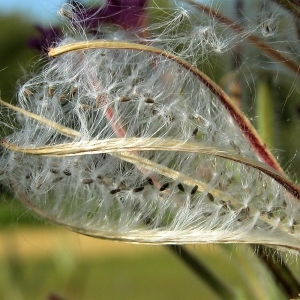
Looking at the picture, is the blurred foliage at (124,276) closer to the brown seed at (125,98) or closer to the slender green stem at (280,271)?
the slender green stem at (280,271)

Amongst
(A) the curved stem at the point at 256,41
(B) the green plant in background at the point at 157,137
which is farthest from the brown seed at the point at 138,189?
(A) the curved stem at the point at 256,41

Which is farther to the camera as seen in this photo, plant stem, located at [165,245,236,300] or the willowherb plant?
plant stem, located at [165,245,236,300]

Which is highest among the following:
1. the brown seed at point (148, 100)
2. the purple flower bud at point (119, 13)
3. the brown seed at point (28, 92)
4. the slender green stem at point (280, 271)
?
the purple flower bud at point (119, 13)

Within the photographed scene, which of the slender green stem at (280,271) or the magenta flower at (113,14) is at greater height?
the magenta flower at (113,14)

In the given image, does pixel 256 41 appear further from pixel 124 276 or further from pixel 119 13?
Answer: pixel 124 276

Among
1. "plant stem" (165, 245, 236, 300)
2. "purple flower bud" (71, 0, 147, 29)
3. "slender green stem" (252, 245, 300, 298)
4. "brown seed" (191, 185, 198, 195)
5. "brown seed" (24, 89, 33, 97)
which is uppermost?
"purple flower bud" (71, 0, 147, 29)

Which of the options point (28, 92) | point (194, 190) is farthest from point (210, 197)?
point (28, 92)

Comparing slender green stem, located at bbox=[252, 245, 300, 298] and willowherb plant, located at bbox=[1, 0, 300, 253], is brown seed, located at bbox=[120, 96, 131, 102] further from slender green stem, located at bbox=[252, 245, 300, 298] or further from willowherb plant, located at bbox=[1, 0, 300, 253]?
slender green stem, located at bbox=[252, 245, 300, 298]

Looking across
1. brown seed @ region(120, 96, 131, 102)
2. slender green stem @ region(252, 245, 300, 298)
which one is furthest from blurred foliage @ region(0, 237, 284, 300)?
brown seed @ region(120, 96, 131, 102)

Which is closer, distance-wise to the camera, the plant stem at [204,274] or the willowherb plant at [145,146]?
the willowherb plant at [145,146]
